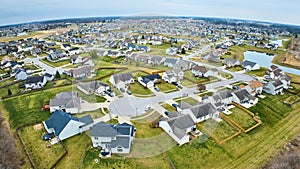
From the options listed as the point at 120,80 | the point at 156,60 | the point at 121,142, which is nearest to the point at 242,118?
the point at 121,142

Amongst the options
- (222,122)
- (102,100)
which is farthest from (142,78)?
(222,122)

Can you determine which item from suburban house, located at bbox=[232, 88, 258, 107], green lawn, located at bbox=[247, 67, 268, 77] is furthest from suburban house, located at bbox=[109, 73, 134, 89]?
green lawn, located at bbox=[247, 67, 268, 77]

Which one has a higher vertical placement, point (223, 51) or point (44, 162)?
point (223, 51)

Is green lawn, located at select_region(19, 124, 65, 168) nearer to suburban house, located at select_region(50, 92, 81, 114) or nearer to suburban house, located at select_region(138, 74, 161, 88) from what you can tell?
suburban house, located at select_region(50, 92, 81, 114)

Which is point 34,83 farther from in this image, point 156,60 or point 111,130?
point 156,60

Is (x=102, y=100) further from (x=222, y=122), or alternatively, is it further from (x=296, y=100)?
(x=296, y=100)

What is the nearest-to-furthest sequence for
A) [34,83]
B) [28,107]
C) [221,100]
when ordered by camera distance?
[28,107]
[221,100]
[34,83]
